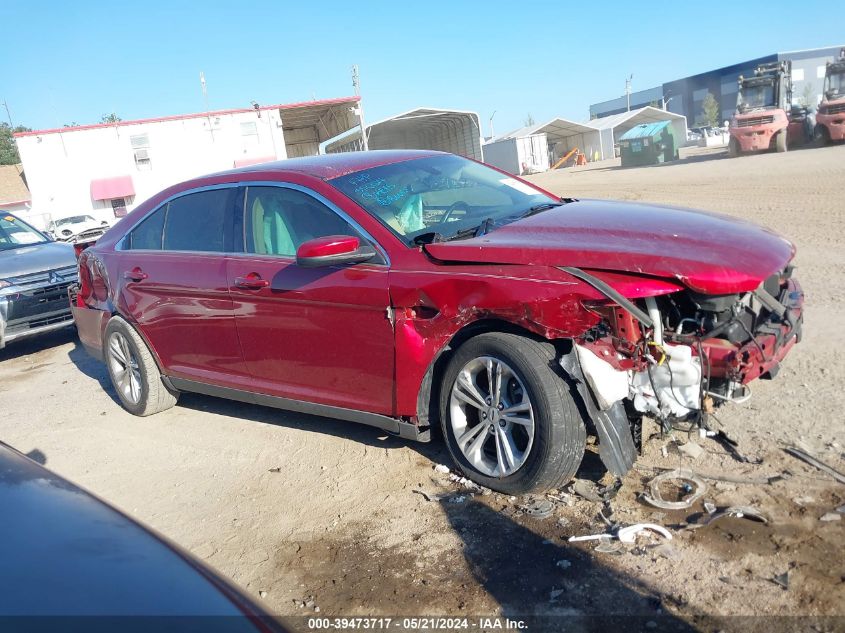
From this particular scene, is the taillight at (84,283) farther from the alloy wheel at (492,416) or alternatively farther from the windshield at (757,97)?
the windshield at (757,97)

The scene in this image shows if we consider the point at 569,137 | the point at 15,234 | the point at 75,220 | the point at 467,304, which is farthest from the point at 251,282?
the point at 569,137

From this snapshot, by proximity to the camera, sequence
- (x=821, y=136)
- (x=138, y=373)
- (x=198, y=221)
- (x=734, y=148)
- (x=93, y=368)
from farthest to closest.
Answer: (x=734, y=148), (x=821, y=136), (x=93, y=368), (x=138, y=373), (x=198, y=221)

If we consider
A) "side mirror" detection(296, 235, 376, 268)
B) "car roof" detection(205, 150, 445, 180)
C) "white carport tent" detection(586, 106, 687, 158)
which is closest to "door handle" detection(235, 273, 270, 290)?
"side mirror" detection(296, 235, 376, 268)

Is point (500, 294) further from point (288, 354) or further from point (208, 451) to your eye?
point (208, 451)

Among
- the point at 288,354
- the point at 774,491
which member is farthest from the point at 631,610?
the point at 288,354

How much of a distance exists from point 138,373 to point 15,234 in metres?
5.53

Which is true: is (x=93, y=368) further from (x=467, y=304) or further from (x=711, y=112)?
(x=711, y=112)

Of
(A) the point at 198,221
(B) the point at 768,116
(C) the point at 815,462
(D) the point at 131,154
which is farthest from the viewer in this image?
(D) the point at 131,154

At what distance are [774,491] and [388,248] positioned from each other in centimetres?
224

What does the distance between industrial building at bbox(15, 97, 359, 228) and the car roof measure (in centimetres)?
3060

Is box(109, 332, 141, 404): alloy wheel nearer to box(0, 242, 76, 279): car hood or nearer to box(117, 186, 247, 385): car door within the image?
box(117, 186, 247, 385): car door

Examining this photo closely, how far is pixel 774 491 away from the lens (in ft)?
11.2

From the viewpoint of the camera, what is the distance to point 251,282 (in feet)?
14.8

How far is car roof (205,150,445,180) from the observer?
4.54 meters
